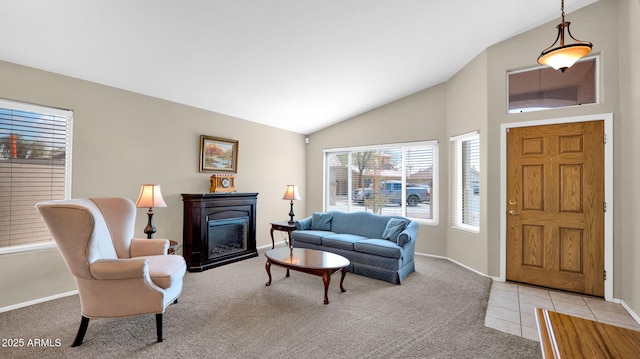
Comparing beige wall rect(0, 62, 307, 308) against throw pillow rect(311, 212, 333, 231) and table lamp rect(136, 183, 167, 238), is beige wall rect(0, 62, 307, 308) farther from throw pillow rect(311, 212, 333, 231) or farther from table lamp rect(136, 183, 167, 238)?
throw pillow rect(311, 212, 333, 231)

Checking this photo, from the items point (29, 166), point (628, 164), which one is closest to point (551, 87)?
point (628, 164)

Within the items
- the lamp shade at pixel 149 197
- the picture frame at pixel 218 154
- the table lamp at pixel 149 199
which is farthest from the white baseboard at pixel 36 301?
the picture frame at pixel 218 154

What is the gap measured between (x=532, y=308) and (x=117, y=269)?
12.8 ft

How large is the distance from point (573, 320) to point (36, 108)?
4645 millimetres

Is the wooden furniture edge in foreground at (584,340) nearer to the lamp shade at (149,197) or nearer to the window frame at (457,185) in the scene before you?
the window frame at (457,185)

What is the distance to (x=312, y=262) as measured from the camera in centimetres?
323

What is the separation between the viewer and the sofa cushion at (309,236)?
14.7ft

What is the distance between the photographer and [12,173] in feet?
9.53

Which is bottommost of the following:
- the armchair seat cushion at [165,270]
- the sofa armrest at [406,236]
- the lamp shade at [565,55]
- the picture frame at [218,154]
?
the armchair seat cushion at [165,270]

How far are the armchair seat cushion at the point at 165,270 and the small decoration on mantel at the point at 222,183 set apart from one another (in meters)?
1.84

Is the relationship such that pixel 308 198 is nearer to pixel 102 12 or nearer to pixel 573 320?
pixel 102 12

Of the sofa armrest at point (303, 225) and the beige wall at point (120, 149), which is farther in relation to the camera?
the sofa armrest at point (303, 225)

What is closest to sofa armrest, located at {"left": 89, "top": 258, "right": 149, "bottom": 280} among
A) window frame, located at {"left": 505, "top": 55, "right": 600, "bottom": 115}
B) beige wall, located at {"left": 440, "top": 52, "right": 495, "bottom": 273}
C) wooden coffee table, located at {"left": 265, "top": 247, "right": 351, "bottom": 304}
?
wooden coffee table, located at {"left": 265, "top": 247, "right": 351, "bottom": 304}

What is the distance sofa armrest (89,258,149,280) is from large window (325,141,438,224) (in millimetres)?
4342
